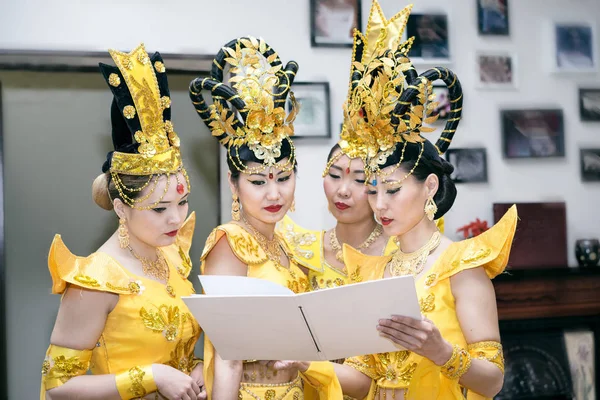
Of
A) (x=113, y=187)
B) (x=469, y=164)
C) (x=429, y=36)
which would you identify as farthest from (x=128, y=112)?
(x=469, y=164)

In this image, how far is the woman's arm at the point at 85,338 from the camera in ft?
7.47

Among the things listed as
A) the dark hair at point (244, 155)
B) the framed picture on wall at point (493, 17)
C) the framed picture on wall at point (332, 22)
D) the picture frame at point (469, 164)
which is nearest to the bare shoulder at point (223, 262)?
the dark hair at point (244, 155)

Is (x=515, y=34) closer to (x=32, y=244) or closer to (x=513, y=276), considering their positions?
(x=513, y=276)

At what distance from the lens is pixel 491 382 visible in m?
2.29

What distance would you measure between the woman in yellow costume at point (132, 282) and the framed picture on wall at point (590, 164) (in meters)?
2.83

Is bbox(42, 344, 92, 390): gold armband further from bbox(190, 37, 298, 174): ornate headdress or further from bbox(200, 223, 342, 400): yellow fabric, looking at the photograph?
bbox(190, 37, 298, 174): ornate headdress

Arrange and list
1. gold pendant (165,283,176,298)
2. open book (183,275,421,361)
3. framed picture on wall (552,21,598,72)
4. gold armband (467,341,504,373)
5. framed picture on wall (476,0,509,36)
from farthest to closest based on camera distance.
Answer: framed picture on wall (552,21,598,72), framed picture on wall (476,0,509,36), gold pendant (165,283,176,298), gold armband (467,341,504,373), open book (183,275,421,361)

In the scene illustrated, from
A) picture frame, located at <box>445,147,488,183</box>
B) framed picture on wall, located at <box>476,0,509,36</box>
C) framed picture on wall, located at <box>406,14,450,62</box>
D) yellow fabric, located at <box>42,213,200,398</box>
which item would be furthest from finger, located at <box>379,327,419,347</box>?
framed picture on wall, located at <box>476,0,509,36</box>

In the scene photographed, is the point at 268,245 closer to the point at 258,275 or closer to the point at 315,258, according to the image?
the point at 258,275

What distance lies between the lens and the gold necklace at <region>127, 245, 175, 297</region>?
2.50 m

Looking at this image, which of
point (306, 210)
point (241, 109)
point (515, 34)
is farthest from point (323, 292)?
point (515, 34)

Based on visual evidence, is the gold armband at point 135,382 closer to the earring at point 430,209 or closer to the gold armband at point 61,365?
the gold armband at point 61,365

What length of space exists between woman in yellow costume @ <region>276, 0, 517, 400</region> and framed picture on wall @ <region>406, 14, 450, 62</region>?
1.74 meters

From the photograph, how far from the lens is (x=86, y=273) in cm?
232
